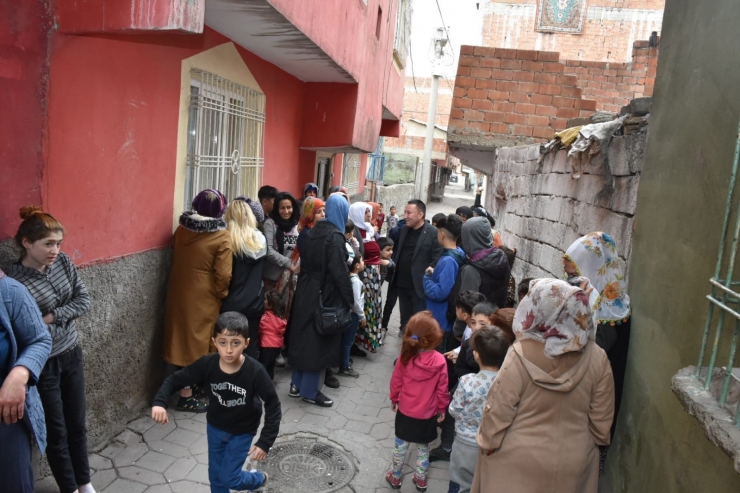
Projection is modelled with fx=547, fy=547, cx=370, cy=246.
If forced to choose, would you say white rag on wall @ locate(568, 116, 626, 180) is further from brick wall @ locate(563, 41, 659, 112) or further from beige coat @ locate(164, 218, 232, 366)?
brick wall @ locate(563, 41, 659, 112)

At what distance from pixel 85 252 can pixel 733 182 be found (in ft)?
11.9

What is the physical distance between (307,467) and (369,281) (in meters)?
2.45

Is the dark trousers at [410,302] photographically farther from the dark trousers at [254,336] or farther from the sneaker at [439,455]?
the sneaker at [439,455]

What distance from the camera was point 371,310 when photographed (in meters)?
6.18

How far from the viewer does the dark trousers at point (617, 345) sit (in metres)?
3.02

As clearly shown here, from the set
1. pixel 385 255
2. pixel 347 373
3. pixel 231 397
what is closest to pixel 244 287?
pixel 347 373

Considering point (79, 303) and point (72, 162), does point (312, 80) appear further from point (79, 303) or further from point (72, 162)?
point (79, 303)

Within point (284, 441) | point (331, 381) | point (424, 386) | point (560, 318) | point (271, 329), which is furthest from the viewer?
point (331, 381)

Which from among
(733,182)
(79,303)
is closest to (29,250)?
(79,303)

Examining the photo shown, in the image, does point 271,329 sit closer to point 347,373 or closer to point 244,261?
point 244,261

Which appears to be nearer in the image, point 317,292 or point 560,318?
point 560,318

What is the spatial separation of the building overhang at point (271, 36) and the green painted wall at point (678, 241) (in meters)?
2.82

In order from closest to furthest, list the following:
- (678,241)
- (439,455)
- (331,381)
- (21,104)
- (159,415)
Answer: (678,241) < (159,415) < (21,104) < (439,455) < (331,381)

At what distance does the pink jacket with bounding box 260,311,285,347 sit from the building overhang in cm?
262
